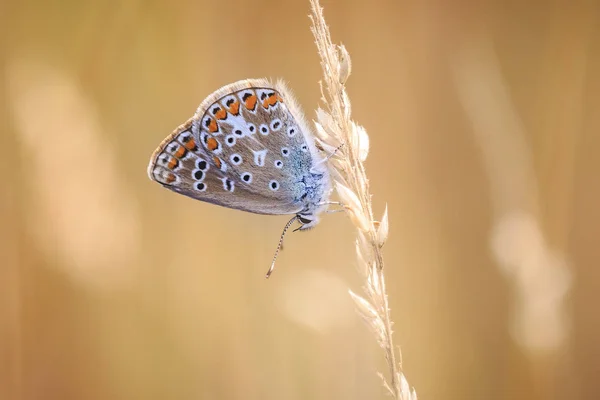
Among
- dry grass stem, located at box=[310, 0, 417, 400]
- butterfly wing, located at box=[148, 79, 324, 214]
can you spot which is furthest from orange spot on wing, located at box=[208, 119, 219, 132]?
dry grass stem, located at box=[310, 0, 417, 400]

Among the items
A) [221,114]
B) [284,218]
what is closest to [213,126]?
[221,114]

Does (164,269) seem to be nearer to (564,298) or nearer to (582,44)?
(564,298)

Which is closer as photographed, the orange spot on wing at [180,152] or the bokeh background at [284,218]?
the orange spot on wing at [180,152]

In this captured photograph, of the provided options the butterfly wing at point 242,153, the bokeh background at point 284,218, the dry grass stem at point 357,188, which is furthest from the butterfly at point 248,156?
the bokeh background at point 284,218

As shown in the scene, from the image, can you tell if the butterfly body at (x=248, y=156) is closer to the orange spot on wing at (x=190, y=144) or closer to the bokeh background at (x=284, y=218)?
the orange spot on wing at (x=190, y=144)

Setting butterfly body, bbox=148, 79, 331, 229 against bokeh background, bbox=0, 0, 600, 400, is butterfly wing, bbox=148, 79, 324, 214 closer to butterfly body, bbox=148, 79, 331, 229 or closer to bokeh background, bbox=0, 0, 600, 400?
butterfly body, bbox=148, 79, 331, 229
